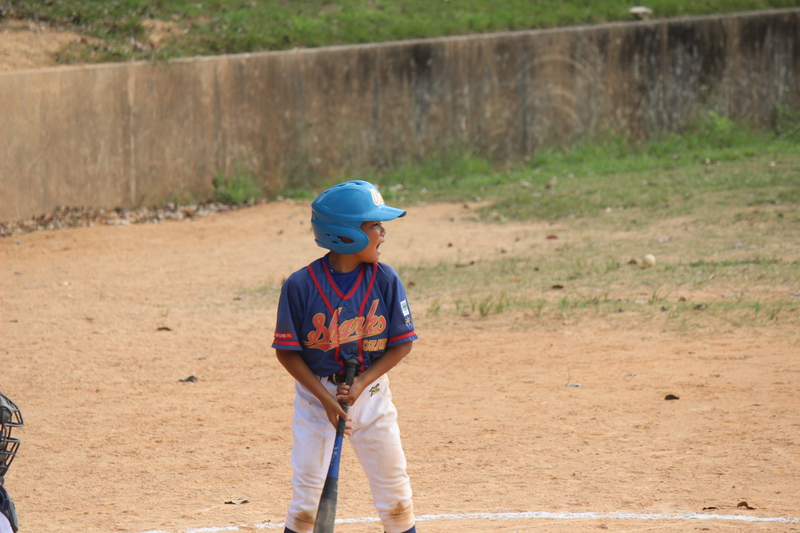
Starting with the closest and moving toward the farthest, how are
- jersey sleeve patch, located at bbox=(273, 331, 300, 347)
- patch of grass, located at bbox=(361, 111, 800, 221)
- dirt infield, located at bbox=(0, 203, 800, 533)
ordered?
jersey sleeve patch, located at bbox=(273, 331, 300, 347)
dirt infield, located at bbox=(0, 203, 800, 533)
patch of grass, located at bbox=(361, 111, 800, 221)

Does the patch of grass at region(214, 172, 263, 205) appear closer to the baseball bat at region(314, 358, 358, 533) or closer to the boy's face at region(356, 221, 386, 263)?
the boy's face at region(356, 221, 386, 263)

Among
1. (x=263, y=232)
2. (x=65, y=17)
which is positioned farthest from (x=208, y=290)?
(x=65, y=17)

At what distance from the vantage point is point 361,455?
10.6 feet

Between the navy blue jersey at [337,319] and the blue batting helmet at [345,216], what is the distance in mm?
142

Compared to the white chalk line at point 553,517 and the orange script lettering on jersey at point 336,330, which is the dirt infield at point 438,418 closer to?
the white chalk line at point 553,517

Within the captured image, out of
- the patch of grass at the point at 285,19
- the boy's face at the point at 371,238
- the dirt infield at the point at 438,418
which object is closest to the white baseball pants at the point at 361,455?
the boy's face at the point at 371,238

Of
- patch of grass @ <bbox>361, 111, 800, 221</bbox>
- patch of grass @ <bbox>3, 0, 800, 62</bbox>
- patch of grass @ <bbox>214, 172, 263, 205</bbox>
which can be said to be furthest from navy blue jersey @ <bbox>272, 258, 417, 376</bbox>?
patch of grass @ <bbox>3, 0, 800, 62</bbox>

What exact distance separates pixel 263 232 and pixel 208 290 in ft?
9.34

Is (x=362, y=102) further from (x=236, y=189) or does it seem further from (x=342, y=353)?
(x=342, y=353)

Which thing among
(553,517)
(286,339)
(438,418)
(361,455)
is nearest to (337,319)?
(286,339)

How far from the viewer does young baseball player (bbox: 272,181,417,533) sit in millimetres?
3180

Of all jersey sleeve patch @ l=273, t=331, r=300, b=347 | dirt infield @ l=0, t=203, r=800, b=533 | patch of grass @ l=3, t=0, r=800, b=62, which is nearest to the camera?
jersey sleeve patch @ l=273, t=331, r=300, b=347

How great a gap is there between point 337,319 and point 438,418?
7.64ft

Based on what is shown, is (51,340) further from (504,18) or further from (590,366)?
(504,18)
